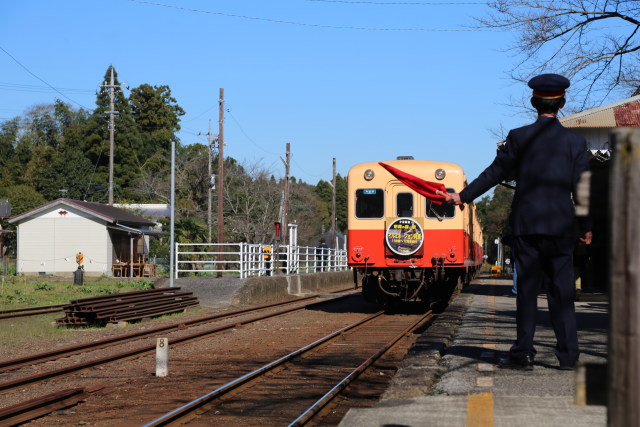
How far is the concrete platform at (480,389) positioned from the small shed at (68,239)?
34.7m

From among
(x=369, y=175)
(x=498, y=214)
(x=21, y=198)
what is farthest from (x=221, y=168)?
(x=498, y=214)

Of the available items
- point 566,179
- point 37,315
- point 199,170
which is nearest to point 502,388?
point 566,179

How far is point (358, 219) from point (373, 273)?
108 cm

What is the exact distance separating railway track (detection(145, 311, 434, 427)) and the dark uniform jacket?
2.14 metres

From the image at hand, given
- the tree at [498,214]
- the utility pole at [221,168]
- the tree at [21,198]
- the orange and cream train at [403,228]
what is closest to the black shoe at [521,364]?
the orange and cream train at [403,228]

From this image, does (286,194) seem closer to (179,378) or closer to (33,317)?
(33,317)

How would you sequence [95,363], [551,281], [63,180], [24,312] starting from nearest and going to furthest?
[551,281]
[95,363]
[24,312]
[63,180]

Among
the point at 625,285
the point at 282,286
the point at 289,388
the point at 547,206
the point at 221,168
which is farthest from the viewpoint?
the point at 221,168

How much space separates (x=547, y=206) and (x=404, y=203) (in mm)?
10828

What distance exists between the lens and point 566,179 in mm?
5074

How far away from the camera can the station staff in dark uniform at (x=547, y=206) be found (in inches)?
199

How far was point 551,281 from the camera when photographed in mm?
5160

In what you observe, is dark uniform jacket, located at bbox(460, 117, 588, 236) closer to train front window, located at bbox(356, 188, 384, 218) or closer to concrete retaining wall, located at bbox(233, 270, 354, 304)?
train front window, located at bbox(356, 188, 384, 218)

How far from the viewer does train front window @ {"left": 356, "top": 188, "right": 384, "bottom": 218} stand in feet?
52.0
